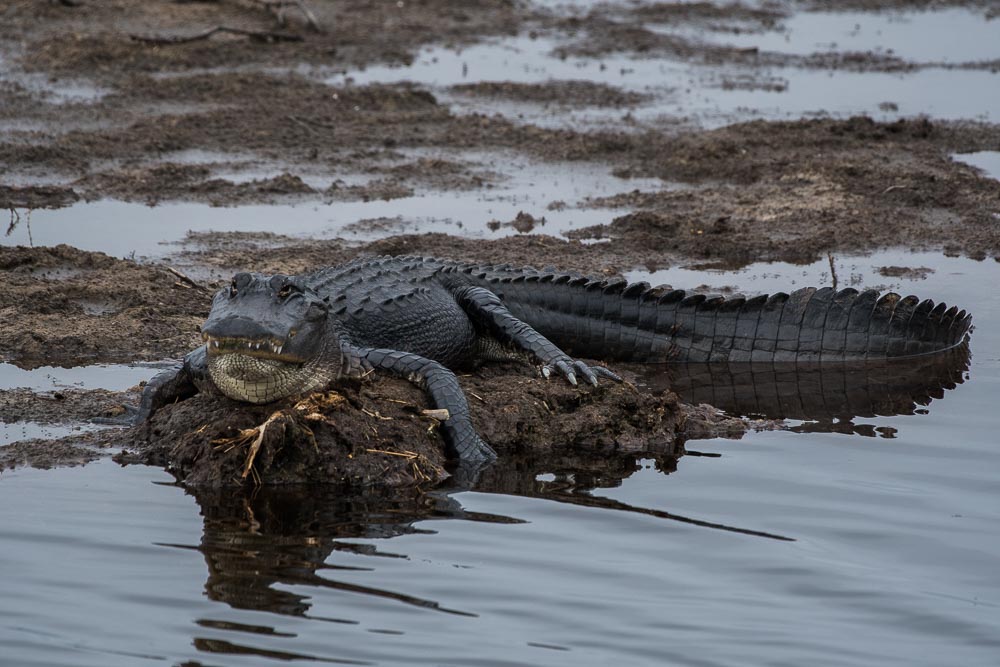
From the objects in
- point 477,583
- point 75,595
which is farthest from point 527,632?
point 75,595

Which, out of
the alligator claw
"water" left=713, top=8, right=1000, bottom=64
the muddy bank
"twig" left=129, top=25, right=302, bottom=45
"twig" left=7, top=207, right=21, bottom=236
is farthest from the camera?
"water" left=713, top=8, right=1000, bottom=64

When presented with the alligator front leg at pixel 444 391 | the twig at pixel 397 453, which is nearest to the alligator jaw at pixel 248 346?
the twig at pixel 397 453

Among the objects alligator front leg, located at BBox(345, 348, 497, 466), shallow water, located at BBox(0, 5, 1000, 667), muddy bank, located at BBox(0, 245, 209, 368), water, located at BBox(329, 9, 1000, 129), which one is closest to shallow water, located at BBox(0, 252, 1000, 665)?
shallow water, located at BBox(0, 5, 1000, 667)

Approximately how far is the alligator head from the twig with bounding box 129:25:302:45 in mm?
9532

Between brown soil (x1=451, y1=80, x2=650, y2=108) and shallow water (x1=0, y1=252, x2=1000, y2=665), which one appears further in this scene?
brown soil (x1=451, y1=80, x2=650, y2=108)

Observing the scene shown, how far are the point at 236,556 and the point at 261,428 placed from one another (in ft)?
2.43

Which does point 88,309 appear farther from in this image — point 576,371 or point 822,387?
point 822,387

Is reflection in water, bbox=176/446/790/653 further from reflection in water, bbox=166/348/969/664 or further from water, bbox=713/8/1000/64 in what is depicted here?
water, bbox=713/8/1000/64

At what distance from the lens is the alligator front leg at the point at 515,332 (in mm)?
6719

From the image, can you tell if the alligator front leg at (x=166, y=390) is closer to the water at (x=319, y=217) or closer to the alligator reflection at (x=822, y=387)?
the alligator reflection at (x=822, y=387)

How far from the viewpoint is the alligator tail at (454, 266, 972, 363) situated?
744 cm

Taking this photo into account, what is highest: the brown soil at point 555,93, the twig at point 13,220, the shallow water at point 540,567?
the brown soil at point 555,93

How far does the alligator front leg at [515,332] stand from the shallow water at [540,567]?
854mm

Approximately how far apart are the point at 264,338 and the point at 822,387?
3.35 meters
